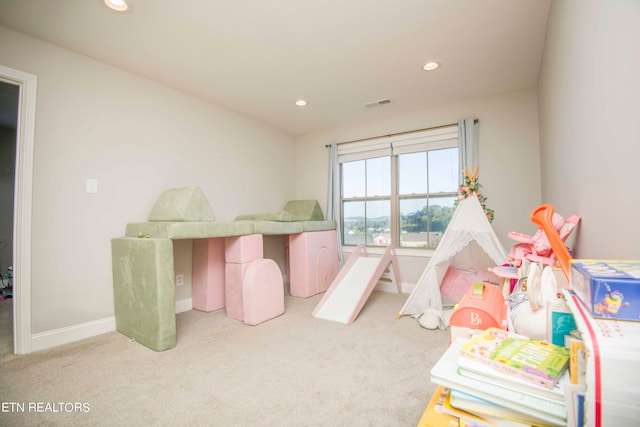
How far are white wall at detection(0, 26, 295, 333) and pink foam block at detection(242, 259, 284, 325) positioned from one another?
0.97 metres

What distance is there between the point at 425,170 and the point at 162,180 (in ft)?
10.1

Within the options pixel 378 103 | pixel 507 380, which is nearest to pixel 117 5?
pixel 378 103

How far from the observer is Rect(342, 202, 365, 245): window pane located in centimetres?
423

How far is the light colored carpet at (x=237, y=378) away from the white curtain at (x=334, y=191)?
75.2 inches

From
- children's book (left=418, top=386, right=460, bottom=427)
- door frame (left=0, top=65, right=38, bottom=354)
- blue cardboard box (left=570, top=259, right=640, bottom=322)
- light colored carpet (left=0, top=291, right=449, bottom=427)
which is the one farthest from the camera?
door frame (left=0, top=65, right=38, bottom=354)

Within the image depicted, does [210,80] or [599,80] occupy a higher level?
[210,80]

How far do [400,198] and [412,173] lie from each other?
36 centimetres

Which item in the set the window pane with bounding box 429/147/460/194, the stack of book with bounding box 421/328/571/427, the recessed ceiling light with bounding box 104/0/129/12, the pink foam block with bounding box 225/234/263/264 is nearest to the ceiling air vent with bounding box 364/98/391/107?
the window pane with bounding box 429/147/460/194

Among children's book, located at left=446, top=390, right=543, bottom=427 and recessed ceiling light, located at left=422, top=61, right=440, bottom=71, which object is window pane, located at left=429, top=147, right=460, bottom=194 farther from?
children's book, located at left=446, top=390, right=543, bottom=427

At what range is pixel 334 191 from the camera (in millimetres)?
4215

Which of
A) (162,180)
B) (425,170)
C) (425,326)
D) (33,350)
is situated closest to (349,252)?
(425,170)

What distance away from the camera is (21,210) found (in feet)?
6.64

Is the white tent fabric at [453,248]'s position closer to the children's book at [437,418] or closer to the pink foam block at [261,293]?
the pink foam block at [261,293]

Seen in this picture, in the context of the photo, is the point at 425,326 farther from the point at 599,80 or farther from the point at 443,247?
the point at 599,80
